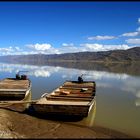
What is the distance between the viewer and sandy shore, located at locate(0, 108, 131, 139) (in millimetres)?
13125

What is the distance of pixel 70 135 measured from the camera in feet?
44.2

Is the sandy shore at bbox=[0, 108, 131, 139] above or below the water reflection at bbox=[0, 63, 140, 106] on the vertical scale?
below

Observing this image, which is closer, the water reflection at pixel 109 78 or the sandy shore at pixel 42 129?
the sandy shore at pixel 42 129

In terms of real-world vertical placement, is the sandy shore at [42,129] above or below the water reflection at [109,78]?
below

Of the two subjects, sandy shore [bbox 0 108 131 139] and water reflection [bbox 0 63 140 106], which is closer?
sandy shore [bbox 0 108 131 139]

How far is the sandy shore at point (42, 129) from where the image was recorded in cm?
1312

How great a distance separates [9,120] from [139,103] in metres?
12.1

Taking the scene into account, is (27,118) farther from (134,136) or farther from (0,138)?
(134,136)

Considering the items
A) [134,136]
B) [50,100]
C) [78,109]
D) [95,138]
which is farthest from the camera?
[50,100]

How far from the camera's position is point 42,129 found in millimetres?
14164

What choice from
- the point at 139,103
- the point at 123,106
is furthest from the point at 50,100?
the point at 139,103

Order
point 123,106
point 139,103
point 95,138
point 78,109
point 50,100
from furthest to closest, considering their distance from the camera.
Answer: point 139,103, point 123,106, point 50,100, point 78,109, point 95,138

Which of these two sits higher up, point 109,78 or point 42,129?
point 109,78

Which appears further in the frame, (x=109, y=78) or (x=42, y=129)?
(x=109, y=78)
